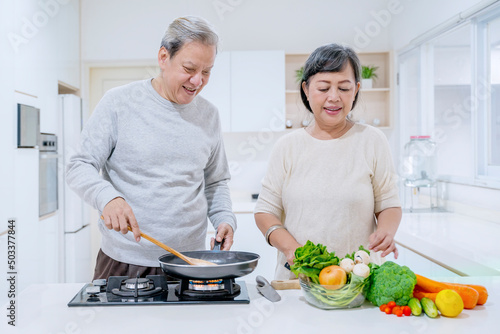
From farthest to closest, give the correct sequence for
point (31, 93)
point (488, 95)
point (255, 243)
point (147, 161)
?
point (255, 243) → point (31, 93) → point (488, 95) → point (147, 161)

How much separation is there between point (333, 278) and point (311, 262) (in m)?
0.06

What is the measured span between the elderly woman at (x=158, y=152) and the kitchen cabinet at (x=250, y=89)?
2.33 metres

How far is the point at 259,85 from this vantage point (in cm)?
389

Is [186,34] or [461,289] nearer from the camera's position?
[461,289]

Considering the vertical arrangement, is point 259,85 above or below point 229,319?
above

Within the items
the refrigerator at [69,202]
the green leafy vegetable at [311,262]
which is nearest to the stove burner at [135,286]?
the green leafy vegetable at [311,262]

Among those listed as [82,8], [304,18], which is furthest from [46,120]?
[304,18]

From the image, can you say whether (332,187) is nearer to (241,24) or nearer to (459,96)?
(459,96)

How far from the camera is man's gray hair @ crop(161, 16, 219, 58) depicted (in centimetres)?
142

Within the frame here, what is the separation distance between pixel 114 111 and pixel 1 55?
137cm

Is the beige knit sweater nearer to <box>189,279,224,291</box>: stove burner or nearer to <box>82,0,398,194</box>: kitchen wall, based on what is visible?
<box>189,279,224,291</box>: stove burner

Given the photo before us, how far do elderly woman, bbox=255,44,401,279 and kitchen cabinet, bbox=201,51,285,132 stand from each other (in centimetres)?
235

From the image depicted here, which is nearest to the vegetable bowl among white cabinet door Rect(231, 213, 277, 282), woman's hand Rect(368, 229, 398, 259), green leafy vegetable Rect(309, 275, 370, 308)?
green leafy vegetable Rect(309, 275, 370, 308)

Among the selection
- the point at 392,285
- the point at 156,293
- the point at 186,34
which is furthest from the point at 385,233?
the point at 186,34
